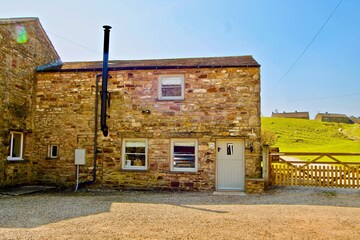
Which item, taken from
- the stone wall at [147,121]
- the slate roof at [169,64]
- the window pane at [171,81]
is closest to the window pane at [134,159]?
the stone wall at [147,121]

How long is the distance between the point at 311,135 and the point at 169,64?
47.1 m

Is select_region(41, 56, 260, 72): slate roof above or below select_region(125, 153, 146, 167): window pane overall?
above

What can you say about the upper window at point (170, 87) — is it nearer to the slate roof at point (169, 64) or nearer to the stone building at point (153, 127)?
the stone building at point (153, 127)

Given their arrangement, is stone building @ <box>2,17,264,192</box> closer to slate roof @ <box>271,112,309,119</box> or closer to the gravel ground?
the gravel ground

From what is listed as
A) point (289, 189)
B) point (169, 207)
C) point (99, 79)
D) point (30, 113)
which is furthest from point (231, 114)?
point (30, 113)

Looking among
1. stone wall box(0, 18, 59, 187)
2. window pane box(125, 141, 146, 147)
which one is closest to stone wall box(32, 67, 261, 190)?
window pane box(125, 141, 146, 147)

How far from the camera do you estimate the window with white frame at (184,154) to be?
518 inches

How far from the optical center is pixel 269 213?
8594mm

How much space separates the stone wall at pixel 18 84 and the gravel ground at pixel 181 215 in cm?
236

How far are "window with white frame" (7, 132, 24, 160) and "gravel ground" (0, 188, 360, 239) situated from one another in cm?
272

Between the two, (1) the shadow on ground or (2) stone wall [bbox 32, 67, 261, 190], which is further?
(2) stone wall [bbox 32, 67, 261, 190]

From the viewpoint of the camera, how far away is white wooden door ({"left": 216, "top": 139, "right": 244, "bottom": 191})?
42.3 ft

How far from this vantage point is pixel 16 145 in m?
13.7

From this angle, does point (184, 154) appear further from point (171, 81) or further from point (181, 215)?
point (181, 215)
